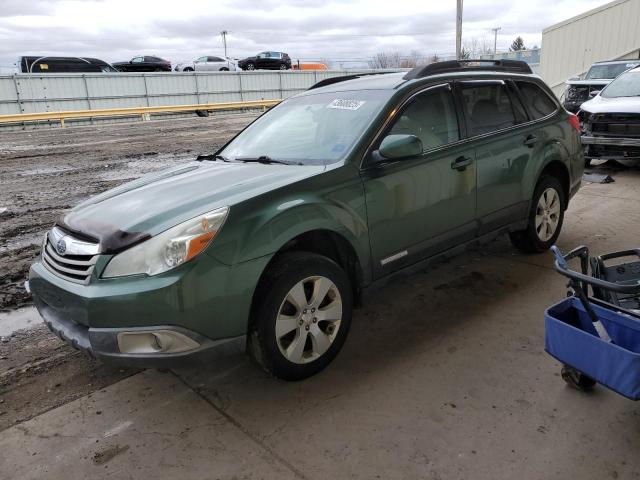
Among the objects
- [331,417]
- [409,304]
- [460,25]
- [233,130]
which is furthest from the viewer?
[460,25]

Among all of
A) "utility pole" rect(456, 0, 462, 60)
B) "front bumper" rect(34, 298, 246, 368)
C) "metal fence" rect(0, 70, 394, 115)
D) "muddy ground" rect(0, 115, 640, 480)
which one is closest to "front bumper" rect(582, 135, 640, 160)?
"muddy ground" rect(0, 115, 640, 480)

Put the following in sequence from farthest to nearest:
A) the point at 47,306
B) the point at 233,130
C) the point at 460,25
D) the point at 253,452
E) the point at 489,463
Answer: the point at 460,25 → the point at 233,130 → the point at 47,306 → the point at 253,452 → the point at 489,463

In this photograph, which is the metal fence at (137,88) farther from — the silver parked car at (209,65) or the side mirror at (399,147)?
the side mirror at (399,147)

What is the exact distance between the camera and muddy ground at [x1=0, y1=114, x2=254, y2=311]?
6.05 metres

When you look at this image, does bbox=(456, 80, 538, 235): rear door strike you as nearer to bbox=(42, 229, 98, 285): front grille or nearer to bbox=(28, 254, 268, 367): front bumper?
bbox=(28, 254, 268, 367): front bumper

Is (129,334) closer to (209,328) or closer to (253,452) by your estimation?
(209,328)

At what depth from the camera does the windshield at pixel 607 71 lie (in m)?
14.7

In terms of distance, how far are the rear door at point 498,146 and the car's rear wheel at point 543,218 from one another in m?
0.25

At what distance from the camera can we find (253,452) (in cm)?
255

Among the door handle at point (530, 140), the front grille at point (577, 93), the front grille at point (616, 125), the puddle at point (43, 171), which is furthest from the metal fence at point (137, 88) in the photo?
the door handle at point (530, 140)

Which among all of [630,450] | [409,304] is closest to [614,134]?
[409,304]

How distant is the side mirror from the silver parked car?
3310cm

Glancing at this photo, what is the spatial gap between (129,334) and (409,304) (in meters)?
2.26

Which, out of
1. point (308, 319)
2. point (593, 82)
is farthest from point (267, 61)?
point (308, 319)
